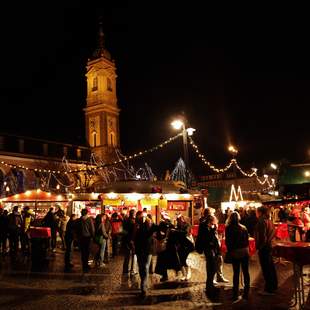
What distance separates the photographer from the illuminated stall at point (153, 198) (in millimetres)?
20281

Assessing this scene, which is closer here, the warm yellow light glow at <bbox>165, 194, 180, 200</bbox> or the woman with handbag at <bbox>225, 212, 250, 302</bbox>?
the woman with handbag at <bbox>225, 212, 250, 302</bbox>

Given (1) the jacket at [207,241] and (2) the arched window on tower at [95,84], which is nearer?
(1) the jacket at [207,241]

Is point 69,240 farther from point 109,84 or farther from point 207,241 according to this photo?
point 109,84

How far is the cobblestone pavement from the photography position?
25.4ft

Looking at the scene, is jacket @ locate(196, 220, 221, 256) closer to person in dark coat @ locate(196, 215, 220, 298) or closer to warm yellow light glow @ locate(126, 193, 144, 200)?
person in dark coat @ locate(196, 215, 220, 298)

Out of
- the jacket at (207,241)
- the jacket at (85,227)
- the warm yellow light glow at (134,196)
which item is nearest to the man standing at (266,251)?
the jacket at (207,241)

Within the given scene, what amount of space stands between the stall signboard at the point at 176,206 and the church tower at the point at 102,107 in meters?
38.7

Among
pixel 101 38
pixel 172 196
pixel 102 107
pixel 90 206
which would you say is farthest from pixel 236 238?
pixel 101 38

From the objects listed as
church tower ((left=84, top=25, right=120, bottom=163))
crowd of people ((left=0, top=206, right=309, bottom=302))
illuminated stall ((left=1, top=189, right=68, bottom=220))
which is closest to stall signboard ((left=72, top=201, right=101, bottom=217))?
illuminated stall ((left=1, top=189, right=68, bottom=220))

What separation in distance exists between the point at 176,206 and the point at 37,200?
7656 mm

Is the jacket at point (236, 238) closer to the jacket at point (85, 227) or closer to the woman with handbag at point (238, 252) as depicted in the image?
the woman with handbag at point (238, 252)

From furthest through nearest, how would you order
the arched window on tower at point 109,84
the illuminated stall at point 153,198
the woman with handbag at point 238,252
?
1. the arched window on tower at point 109,84
2. the illuminated stall at point 153,198
3. the woman with handbag at point 238,252

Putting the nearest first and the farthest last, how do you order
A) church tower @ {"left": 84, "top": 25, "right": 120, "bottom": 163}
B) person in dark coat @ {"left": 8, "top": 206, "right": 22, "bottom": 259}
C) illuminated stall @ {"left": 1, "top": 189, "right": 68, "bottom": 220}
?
person in dark coat @ {"left": 8, "top": 206, "right": 22, "bottom": 259}
illuminated stall @ {"left": 1, "top": 189, "right": 68, "bottom": 220}
church tower @ {"left": 84, "top": 25, "right": 120, "bottom": 163}

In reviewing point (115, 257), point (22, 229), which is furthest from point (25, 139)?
point (115, 257)
